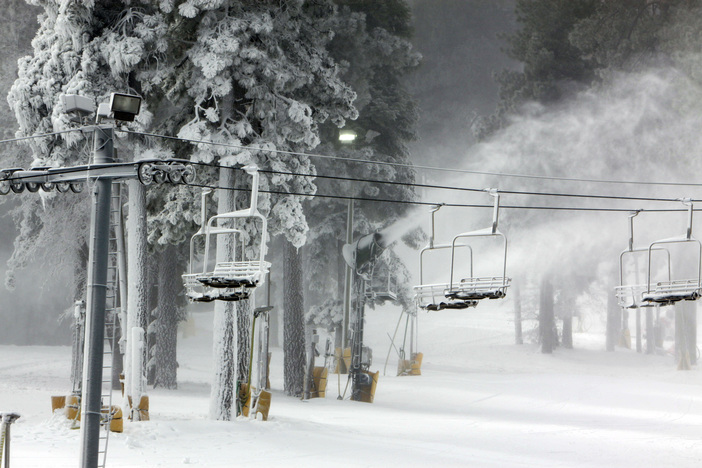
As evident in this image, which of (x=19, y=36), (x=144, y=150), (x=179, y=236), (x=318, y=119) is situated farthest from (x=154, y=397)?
Result: (x=19, y=36)

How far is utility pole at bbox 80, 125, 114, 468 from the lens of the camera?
10797 millimetres

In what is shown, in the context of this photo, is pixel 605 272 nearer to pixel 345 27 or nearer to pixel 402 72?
pixel 402 72

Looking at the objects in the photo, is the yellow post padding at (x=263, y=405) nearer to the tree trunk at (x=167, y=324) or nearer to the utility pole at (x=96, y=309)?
the utility pole at (x=96, y=309)

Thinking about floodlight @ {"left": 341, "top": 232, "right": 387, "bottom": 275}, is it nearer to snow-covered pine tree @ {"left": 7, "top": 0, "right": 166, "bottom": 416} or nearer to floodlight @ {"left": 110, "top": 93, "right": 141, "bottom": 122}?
snow-covered pine tree @ {"left": 7, "top": 0, "right": 166, "bottom": 416}

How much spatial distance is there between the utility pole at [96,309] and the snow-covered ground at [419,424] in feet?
9.12

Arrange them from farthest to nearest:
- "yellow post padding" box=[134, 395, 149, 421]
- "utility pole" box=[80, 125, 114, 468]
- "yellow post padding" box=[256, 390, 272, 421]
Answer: "yellow post padding" box=[256, 390, 272, 421] → "yellow post padding" box=[134, 395, 149, 421] → "utility pole" box=[80, 125, 114, 468]

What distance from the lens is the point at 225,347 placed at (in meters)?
18.2

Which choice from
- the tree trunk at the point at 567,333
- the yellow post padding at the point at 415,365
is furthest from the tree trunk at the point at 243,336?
the tree trunk at the point at 567,333

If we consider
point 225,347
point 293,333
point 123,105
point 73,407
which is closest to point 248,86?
point 225,347

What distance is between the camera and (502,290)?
11.3 meters

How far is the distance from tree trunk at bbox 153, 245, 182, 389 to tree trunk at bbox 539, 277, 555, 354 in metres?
21.1

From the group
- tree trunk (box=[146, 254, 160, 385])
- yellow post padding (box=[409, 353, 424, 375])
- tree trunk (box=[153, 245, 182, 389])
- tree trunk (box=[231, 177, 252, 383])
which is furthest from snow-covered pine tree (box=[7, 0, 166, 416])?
yellow post padding (box=[409, 353, 424, 375])

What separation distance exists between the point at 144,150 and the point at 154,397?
7.75 m

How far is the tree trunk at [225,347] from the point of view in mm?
18000
